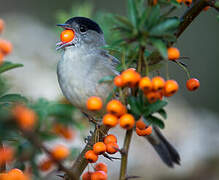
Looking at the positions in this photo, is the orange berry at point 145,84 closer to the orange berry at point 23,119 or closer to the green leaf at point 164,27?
the green leaf at point 164,27

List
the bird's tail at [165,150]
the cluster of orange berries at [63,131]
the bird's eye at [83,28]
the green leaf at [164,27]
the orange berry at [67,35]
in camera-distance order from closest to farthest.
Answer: the green leaf at [164,27] < the cluster of orange berries at [63,131] < the orange berry at [67,35] < the bird's eye at [83,28] < the bird's tail at [165,150]

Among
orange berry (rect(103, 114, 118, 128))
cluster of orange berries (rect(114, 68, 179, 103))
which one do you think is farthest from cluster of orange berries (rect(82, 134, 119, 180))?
cluster of orange berries (rect(114, 68, 179, 103))

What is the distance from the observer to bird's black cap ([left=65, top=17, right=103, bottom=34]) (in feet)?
8.32

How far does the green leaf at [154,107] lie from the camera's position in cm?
123

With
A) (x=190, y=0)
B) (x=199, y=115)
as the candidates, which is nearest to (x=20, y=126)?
(x=190, y=0)

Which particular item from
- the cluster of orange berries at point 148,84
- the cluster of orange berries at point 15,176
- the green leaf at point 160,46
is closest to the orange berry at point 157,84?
the cluster of orange berries at point 148,84

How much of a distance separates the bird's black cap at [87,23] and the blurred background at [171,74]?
80mm

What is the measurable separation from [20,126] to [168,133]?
492 cm

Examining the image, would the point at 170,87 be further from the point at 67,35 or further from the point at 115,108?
the point at 67,35

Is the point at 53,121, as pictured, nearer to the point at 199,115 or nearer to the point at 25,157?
the point at 25,157

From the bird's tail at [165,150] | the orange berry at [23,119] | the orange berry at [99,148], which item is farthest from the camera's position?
the bird's tail at [165,150]

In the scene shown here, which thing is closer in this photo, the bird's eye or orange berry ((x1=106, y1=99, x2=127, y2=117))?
orange berry ((x1=106, y1=99, x2=127, y2=117))

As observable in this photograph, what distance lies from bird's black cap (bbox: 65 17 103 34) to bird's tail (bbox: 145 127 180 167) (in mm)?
900

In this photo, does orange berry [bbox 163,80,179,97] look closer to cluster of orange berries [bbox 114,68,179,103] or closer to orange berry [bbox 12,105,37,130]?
cluster of orange berries [bbox 114,68,179,103]
